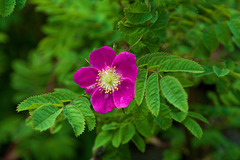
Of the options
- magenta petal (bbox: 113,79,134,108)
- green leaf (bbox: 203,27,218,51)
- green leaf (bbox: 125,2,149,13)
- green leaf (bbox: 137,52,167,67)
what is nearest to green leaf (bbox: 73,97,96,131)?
magenta petal (bbox: 113,79,134,108)

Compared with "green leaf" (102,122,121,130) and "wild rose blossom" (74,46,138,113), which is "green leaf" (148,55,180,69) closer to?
"wild rose blossom" (74,46,138,113)

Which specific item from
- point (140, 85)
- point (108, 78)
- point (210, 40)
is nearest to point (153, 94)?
point (140, 85)

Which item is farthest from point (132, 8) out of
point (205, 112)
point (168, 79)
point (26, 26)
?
point (26, 26)

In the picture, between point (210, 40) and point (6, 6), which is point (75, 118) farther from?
point (210, 40)

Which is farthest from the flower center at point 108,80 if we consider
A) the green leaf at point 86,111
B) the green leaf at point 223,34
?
the green leaf at point 223,34

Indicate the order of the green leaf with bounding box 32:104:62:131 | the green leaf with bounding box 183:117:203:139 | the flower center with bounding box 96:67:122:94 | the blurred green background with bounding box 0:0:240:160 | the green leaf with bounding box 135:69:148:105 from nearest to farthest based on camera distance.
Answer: the green leaf with bounding box 32:104:62:131, the green leaf with bounding box 135:69:148:105, the green leaf with bounding box 183:117:203:139, the flower center with bounding box 96:67:122:94, the blurred green background with bounding box 0:0:240:160
